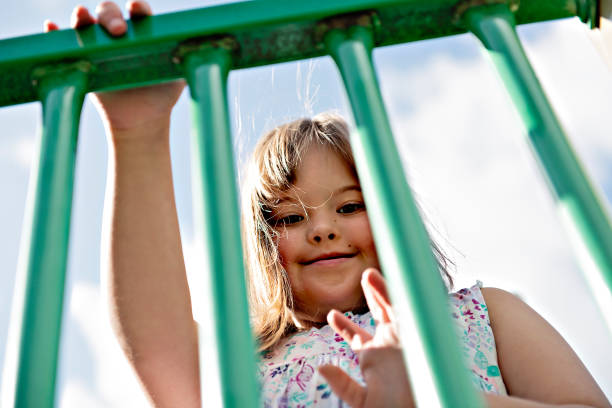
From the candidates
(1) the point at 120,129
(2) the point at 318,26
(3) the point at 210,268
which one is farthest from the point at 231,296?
(1) the point at 120,129

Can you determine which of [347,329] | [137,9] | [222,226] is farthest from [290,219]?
[222,226]

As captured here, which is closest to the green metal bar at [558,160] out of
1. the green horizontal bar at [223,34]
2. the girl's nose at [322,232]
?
the green horizontal bar at [223,34]

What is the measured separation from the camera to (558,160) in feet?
1.86

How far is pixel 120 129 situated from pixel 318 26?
0.52 m

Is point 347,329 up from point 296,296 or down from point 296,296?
down

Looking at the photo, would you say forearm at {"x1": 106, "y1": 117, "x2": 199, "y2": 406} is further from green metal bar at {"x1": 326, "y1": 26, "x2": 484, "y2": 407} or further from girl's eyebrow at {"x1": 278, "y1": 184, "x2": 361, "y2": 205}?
green metal bar at {"x1": 326, "y1": 26, "x2": 484, "y2": 407}

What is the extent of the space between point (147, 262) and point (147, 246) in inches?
1.3

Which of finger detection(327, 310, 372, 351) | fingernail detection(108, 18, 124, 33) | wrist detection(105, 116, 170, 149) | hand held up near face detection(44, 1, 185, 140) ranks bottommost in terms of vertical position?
finger detection(327, 310, 372, 351)

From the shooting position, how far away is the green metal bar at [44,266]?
20.4 inches

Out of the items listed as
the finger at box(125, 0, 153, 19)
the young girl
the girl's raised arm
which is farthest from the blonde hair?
the finger at box(125, 0, 153, 19)

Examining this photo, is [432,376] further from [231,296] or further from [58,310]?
[58,310]

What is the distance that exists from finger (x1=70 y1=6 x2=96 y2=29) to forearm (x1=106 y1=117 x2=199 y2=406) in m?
0.32

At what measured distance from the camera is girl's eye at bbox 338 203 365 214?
148cm

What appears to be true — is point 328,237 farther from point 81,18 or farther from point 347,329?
point 81,18
